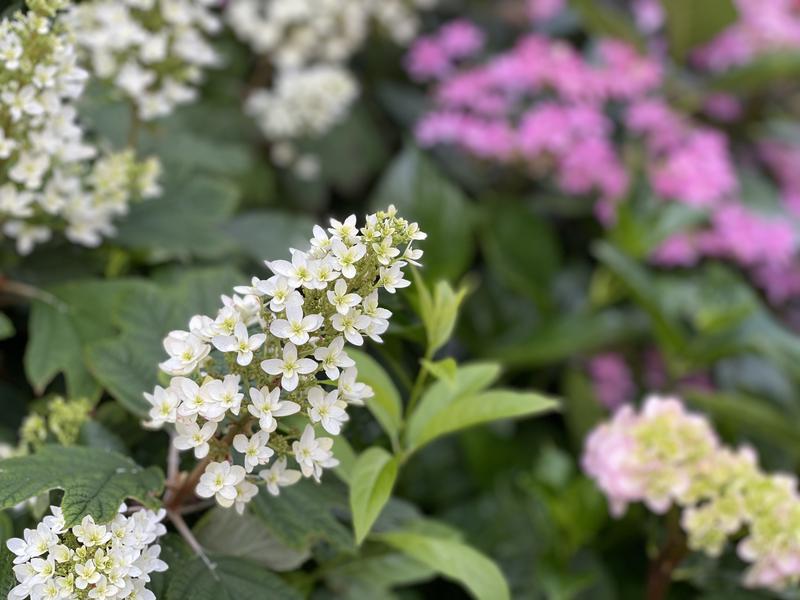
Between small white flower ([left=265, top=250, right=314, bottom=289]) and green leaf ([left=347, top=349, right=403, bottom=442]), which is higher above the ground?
small white flower ([left=265, top=250, right=314, bottom=289])

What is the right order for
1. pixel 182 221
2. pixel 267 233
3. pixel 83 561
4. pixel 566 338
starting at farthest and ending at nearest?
pixel 566 338 → pixel 267 233 → pixel 182 221 → pixel 83 561

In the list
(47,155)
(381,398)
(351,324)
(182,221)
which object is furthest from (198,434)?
(182,221)

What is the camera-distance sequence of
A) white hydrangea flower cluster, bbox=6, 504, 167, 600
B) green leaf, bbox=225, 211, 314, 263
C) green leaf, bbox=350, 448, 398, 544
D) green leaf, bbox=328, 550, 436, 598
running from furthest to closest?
green leaf, bbox=225, 211, 314, 263 < green leaf, bbox=328, 550, 436, 598 < green leaf, bbox=350, 448, 398, 544 < white hydrangea flower cluster, bbox=6, 504, 167, 600

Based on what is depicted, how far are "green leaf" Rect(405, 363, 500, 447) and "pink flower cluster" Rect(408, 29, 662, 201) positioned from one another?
797mm

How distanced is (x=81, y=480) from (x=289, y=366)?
7.6 inches

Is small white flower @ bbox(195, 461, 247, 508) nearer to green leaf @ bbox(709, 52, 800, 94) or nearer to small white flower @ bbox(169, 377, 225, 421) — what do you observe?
small white flower @ bbox(169, 377, 225, 421)

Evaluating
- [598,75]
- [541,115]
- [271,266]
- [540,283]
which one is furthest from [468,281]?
[271,266]

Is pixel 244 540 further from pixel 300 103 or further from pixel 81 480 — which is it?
pixel 300 103

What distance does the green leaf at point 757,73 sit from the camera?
1.77 metres

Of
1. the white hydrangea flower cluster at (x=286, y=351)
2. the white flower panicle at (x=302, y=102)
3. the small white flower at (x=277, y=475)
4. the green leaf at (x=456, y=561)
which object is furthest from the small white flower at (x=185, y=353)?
the white flower panicle at (x=302, y=102)

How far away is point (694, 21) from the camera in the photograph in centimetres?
190

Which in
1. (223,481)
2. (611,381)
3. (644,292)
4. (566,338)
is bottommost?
(611,381)

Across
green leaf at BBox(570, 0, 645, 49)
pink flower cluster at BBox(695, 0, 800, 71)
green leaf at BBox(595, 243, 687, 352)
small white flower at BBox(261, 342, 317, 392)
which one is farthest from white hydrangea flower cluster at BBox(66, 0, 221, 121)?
pink flower cluster at BBox(695, 0, 800, 71)

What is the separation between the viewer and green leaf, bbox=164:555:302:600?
2.39 feet
